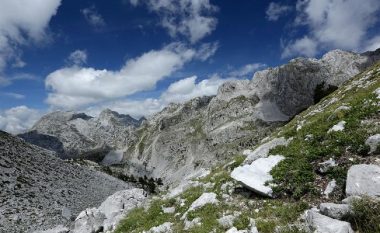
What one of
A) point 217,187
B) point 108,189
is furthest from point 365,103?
point 108,189

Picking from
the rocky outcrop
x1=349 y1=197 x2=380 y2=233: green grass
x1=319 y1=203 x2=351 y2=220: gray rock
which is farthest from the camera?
the rocky outcrop

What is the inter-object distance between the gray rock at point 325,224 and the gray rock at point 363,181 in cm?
195

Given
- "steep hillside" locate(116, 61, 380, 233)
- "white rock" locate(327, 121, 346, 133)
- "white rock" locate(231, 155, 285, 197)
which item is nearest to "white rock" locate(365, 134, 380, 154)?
"steep hillside" locate(116, 61, 380, 233)

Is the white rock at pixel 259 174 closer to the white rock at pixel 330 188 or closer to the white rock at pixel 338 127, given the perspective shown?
the white rock at pixel 330 188

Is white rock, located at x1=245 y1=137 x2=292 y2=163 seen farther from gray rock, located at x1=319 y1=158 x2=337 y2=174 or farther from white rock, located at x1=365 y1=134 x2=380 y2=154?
white rock, located at x1=365 y1=134 x2=380 y2=154

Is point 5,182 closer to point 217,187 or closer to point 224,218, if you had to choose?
point 217,187

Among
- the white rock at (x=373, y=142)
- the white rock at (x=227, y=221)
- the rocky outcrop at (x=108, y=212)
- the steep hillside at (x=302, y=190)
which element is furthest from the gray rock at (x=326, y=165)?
the rocky outcrop at (x=108, y=212)

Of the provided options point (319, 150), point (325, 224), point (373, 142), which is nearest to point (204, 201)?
point (319, 150)

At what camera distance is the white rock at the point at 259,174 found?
18016 millimetres

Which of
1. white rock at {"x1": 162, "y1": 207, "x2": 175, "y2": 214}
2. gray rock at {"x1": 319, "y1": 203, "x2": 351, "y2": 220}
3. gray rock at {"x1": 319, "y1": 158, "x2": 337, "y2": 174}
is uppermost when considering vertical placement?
gray rock at {"x1": 319, "y1": 158, "x2": 337, "y2": 174}

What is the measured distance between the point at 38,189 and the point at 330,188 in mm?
65197

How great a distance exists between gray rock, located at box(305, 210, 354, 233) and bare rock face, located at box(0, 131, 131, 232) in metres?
46.3

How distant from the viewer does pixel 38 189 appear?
69125mm

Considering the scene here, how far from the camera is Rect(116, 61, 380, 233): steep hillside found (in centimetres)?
1247
